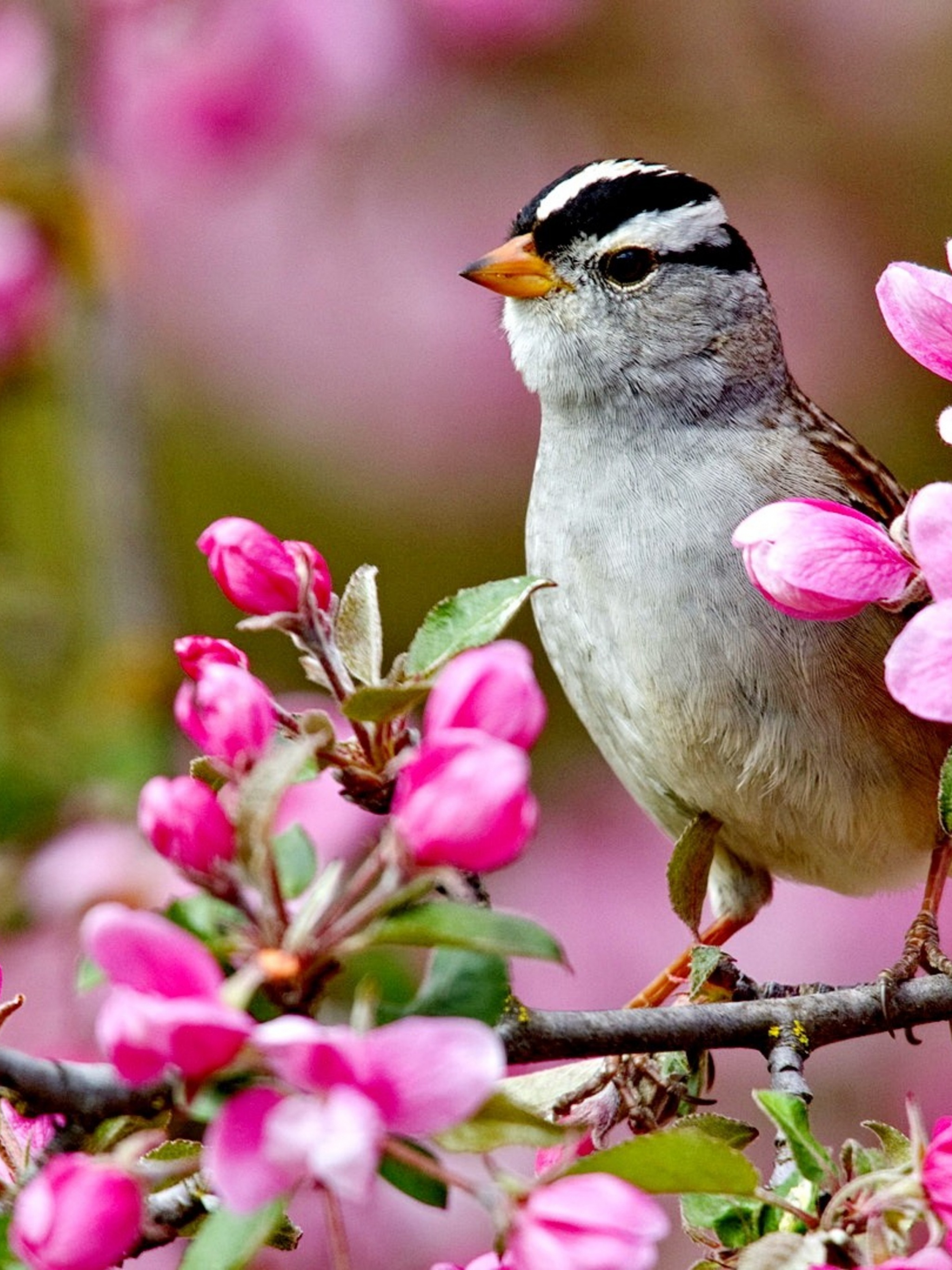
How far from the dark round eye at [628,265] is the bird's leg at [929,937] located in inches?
30.5

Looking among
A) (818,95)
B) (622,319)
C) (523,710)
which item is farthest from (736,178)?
(523,710)

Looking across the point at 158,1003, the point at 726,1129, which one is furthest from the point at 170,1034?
the point at 726,1129

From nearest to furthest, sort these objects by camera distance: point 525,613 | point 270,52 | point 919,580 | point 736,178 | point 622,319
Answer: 1. point 919,580
2. point 622,319
3. point 270,52
4. point 525,613
5. point 736,178

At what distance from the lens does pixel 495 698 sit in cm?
101

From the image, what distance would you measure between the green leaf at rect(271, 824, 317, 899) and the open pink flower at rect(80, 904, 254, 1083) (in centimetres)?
26

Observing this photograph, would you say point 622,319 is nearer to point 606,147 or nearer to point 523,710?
point 523,710

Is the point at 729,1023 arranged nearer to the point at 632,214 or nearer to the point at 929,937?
the point at 929,937

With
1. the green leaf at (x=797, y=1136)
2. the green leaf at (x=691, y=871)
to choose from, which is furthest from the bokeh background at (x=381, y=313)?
the green leaf at (x=797, y=1136)

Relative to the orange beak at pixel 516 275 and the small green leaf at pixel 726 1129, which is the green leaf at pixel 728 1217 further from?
the orange beak at pixel 516 275

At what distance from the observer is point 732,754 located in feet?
6.23

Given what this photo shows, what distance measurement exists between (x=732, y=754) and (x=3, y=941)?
0.98 m

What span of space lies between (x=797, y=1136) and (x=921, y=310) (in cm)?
58

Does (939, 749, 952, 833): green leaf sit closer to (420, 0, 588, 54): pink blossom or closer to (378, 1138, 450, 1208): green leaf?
(378, 1138, 450, 1208): green leaf

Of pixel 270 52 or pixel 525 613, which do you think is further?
pixel 525 613
